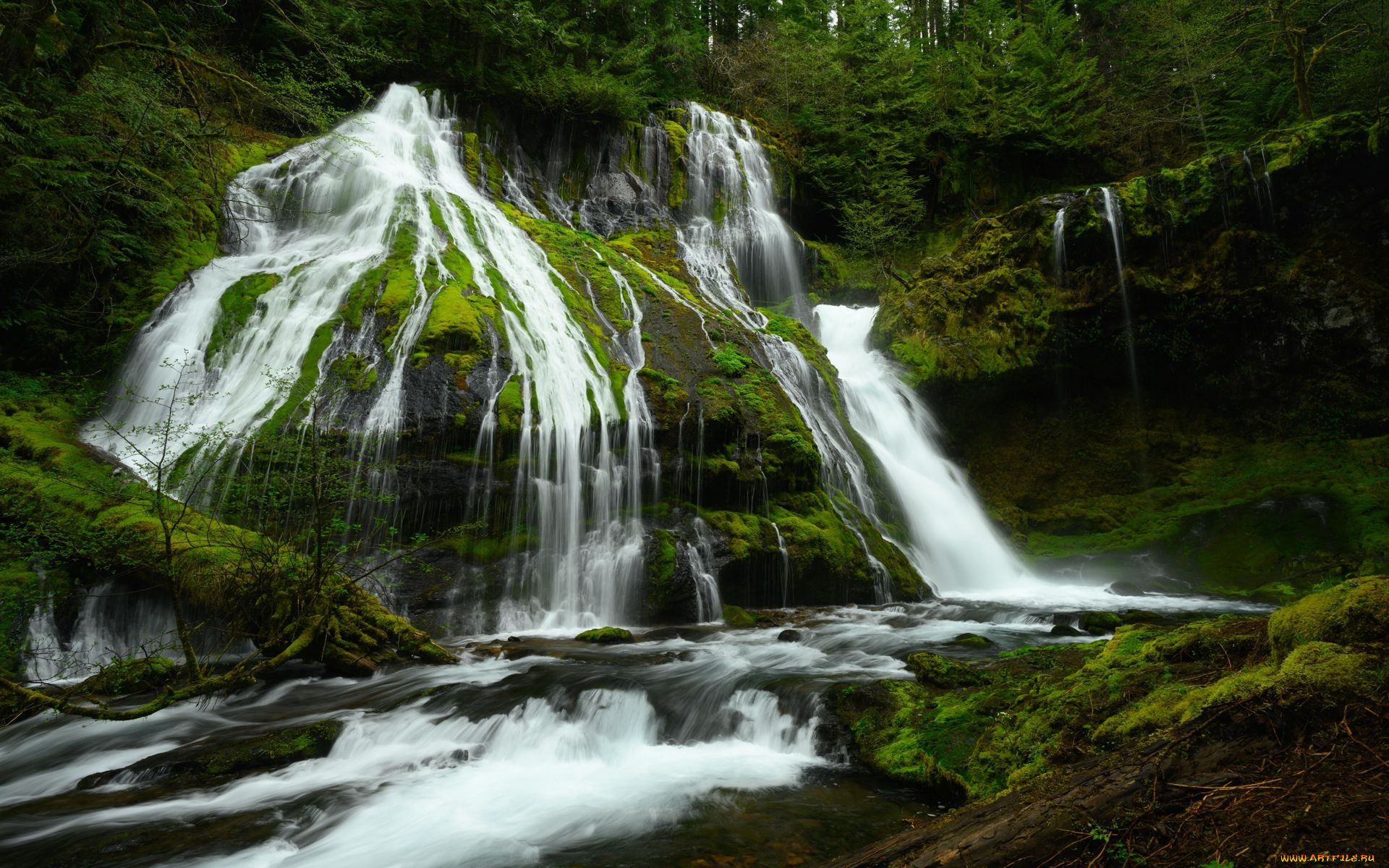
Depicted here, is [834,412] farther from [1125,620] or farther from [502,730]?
[502,730]

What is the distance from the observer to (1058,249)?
51.3ft

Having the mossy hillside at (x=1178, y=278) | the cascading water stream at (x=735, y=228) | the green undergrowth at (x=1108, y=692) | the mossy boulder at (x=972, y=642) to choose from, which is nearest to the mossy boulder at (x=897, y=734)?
the green undergrowth at (x=1108, y=692)

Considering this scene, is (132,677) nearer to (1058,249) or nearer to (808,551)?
(808,551)

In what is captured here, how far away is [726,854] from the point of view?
3.69 m

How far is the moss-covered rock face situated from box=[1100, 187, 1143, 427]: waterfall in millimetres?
103

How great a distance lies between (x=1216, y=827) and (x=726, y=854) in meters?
2.54

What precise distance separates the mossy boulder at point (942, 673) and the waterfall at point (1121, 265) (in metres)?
13.2

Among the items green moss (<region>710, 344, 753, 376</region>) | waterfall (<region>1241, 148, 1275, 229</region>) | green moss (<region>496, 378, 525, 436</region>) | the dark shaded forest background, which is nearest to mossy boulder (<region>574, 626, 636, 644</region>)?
green moss (<region>496, 378, 525, 436</region>)

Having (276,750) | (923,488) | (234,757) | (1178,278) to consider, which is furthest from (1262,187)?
(234,757)

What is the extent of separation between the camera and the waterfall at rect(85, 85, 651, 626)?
9.73m

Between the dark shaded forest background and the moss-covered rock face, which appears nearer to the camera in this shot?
the dark shaded forest background

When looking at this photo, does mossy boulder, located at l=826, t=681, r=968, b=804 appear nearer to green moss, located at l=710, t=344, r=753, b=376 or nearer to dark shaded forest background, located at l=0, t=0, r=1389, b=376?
green moss, located at l=710, t=344, r=753, b=376

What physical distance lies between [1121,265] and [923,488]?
699 cm

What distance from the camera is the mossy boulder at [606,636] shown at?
8.41 metres
